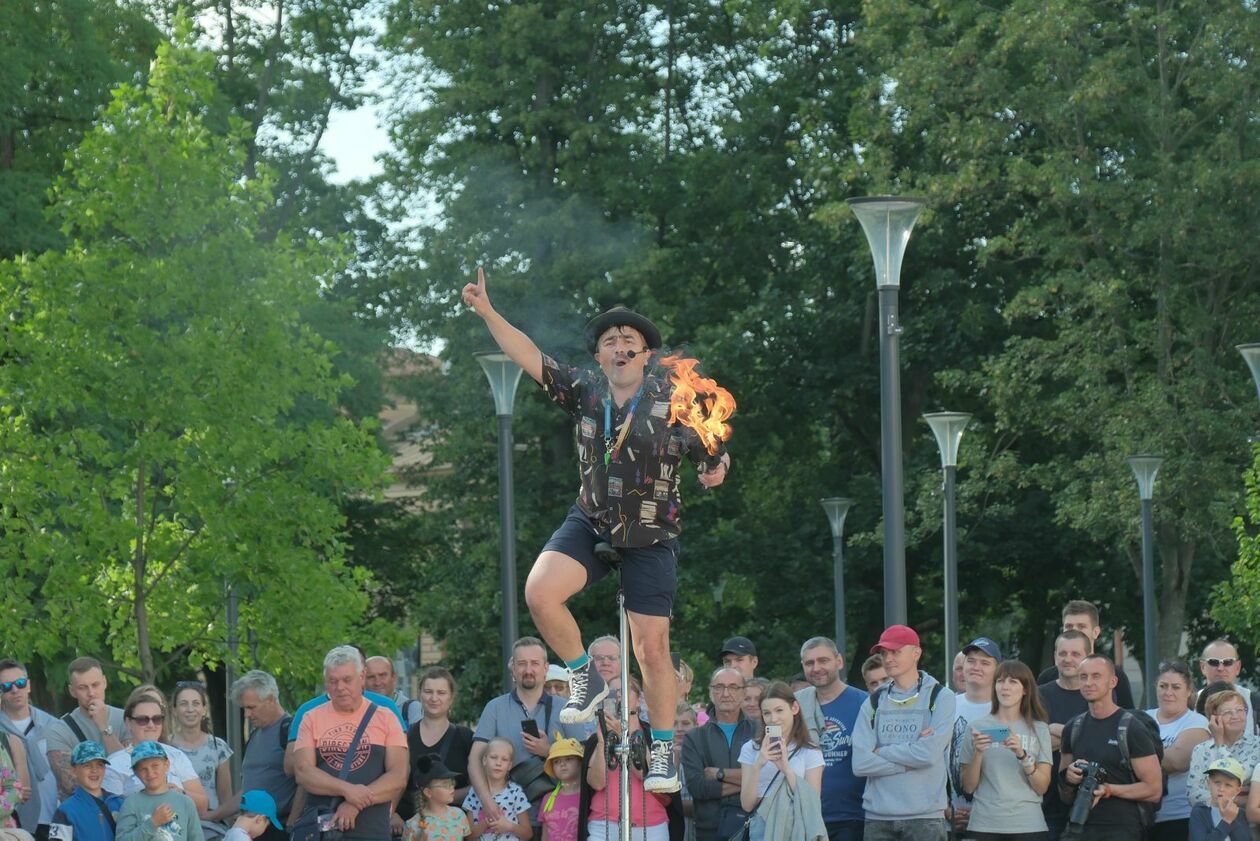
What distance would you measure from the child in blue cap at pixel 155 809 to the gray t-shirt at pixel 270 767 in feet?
2.65

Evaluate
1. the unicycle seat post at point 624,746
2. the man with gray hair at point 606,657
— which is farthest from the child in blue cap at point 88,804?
the unicycle seat post at point 624,746

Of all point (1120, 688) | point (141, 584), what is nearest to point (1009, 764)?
point (1120, 688)

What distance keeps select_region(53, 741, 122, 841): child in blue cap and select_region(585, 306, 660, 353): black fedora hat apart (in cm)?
378

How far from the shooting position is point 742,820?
984cm

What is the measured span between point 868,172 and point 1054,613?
8241 mm

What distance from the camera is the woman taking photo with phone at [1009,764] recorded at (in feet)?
31.6

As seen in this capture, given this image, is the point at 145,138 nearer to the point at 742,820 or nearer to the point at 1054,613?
the point at 742,820

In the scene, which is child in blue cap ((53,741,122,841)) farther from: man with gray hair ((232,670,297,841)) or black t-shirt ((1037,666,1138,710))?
black t-shirt ((1037,666,1138,710))

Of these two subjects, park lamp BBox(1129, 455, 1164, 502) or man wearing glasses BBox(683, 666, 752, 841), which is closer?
man wearing glasses BBox(683, 666, 752, 841)

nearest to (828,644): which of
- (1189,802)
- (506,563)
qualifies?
(1189,802)

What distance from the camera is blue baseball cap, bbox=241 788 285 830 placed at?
983 centimetres

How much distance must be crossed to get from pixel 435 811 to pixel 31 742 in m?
2.14

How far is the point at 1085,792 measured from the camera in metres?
9.52

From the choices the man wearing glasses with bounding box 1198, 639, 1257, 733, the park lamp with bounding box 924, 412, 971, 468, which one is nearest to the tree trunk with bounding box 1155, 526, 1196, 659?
the park lamp with bounding box 924, 412, 971, 468
